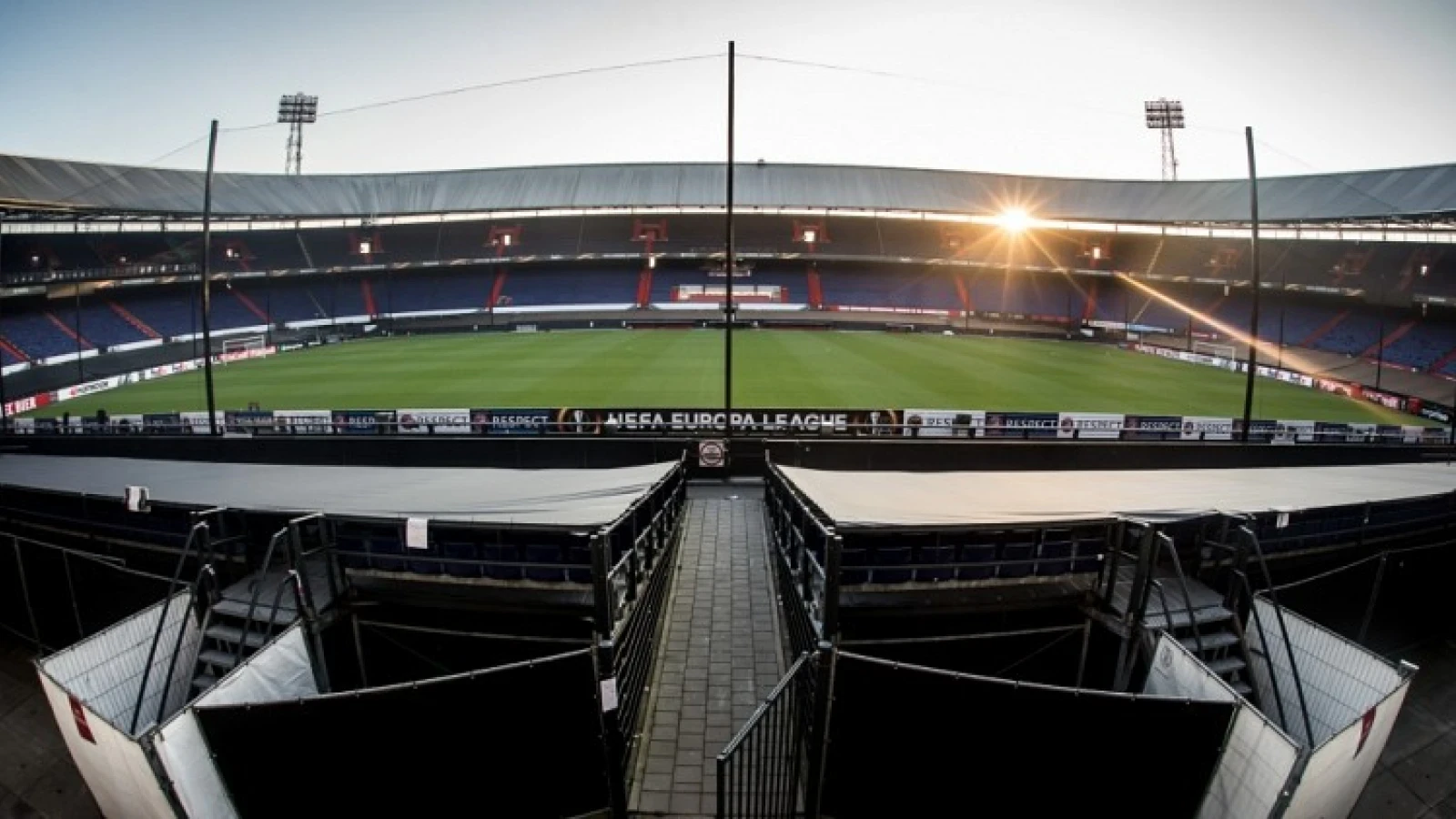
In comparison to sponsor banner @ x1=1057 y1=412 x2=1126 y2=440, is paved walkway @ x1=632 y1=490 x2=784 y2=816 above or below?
below

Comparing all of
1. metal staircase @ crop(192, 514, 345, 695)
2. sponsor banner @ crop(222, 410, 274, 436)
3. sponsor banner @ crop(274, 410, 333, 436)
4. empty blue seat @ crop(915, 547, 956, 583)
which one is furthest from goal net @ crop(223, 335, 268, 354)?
empty blue seat @ crop(915, 547, 956, 583)

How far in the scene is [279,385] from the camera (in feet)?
95.5

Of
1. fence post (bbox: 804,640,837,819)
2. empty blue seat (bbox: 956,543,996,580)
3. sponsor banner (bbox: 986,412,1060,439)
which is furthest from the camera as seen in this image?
sponsor banner (bbox: 986,412,1060,439)

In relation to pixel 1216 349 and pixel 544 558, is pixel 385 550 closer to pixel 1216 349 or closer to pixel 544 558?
pixel 544 558

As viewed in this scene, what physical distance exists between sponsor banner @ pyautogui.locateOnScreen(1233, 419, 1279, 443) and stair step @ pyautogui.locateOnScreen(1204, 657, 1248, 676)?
1423 centimetres

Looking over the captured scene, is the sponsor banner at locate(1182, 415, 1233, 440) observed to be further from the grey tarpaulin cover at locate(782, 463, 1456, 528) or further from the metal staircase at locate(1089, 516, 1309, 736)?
the metal staircase at locate(1089, 516, 1309, 736)

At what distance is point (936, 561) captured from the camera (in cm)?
805

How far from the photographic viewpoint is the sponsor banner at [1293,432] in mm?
19703

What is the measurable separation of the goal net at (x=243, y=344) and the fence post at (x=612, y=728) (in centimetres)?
4576

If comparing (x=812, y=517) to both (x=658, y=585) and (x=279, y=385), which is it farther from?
(x=279, y=385)

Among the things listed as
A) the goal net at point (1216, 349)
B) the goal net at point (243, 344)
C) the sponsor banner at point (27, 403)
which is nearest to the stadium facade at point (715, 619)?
the sponsor banner at point (27, 403)

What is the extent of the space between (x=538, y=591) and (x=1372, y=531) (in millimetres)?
13123

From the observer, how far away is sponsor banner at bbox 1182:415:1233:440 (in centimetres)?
1886

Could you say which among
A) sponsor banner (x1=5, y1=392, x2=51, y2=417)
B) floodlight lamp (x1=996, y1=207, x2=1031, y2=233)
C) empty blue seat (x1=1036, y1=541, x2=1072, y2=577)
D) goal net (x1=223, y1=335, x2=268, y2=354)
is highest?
floodlight lamp (x1=996, y1=207, x2=1031, y2=233)
